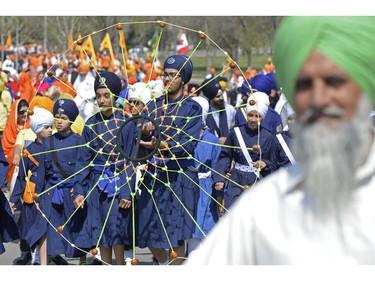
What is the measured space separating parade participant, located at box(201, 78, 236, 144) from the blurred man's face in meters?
9.28

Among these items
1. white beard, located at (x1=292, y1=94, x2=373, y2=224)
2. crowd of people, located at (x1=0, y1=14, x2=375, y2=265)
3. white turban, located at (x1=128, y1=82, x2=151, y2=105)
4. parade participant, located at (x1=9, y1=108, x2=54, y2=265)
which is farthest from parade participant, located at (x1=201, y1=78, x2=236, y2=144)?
white beard, located at (x1=292, y1=94, x2=373, y2=224)

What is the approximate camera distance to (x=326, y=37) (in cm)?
254

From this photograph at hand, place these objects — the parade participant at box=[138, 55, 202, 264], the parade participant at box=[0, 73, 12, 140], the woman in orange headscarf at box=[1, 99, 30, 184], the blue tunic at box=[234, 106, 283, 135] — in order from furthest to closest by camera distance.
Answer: the parade participant at box=[0, 73, 12, 140] → the woman in orange headscarf at box=[1, 99, 30, 184] → the blue tunic at box=[234, 106, 283, 135] → the parade participant at box=[138, 55, 202, 264]

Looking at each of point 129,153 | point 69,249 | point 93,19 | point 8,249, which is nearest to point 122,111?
point 129,153

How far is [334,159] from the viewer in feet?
8.41

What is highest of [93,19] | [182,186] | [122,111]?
[93,19]

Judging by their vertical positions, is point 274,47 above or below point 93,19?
below

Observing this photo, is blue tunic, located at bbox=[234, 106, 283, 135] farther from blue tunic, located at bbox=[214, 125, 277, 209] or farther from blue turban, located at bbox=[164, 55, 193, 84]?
blue turban, located at bbox=[164, 55, 193, 84]

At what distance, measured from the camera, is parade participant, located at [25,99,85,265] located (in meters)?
9.51

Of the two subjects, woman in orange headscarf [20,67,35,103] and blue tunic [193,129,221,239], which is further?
woman in orange headscarf [20,67,35,103]

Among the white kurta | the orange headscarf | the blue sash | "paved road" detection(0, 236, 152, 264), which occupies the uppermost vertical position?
the orange headscarf

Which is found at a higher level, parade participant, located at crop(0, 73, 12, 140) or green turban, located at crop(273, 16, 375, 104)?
parade participant, located at crop(0, 73, 12, 140)

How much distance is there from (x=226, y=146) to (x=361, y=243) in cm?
685

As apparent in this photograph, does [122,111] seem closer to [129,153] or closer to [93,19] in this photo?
[129,153]
